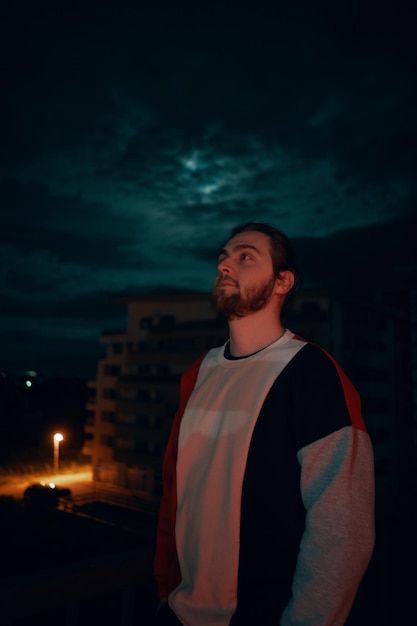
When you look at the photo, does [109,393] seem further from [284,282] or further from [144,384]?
[284,282]

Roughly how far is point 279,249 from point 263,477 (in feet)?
3.00

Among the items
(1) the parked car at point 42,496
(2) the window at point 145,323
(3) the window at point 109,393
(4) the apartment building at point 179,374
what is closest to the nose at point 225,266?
(4) the apartment building at point 179,374

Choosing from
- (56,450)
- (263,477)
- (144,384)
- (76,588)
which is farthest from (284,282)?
(56,450)

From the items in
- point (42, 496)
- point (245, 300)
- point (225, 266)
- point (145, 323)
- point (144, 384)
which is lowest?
point (42, 496)

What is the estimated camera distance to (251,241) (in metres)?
1.88

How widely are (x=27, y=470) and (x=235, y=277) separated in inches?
1565

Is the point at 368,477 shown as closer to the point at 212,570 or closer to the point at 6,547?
the point at 212,570

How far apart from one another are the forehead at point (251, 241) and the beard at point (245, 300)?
0.14m

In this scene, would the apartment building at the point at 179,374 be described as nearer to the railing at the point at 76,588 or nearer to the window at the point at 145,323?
the window at the point at 145,323

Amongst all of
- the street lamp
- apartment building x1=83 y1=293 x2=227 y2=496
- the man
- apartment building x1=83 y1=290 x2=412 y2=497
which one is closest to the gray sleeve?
the man

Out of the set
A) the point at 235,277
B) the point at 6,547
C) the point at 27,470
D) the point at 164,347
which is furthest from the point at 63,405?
the point at 235,277

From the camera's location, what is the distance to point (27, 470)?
119 ft

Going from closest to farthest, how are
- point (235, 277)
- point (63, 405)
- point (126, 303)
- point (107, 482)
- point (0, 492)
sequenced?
point (235, 277) < point (0, 492) < point (107, 482) < point (126, 303) < point (63, 405)

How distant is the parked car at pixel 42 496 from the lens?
2842 cm
